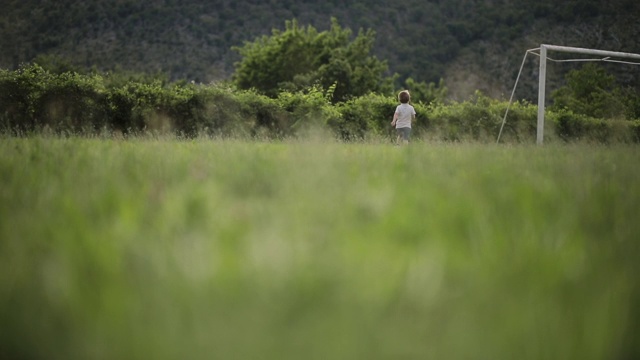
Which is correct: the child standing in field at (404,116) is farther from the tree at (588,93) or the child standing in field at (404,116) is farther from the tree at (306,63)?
the tree at (588,93)

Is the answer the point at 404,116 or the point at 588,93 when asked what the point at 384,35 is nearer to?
the point at 588,93

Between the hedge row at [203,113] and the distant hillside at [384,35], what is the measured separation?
3891 cm

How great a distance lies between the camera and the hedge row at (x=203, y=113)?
15.3 metres

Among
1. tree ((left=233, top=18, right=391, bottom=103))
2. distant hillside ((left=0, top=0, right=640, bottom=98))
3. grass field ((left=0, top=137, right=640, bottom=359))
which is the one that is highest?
distant hillside ((left=0, top=0, right=640, bottom=98))

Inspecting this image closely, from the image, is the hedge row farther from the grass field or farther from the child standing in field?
the grass field

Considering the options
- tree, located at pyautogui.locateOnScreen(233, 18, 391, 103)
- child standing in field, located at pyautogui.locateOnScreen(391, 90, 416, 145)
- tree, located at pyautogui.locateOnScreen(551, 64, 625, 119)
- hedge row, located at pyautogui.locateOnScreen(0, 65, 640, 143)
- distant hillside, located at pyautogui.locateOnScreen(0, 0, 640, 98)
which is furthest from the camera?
distant hillside, located at pyautogui.locateOnScreen(0, 0, 640, 98)

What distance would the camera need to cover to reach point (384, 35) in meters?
71.6

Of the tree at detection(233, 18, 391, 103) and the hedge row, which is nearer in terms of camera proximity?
the hedge row

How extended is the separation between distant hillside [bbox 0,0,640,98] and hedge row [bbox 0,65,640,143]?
38910mm

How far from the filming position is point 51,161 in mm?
4195

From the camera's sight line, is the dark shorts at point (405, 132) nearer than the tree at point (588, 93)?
Yes

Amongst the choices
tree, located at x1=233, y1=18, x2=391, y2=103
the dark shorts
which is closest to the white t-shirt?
the dark shorts

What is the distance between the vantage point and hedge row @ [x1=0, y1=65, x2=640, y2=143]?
50.1 feet

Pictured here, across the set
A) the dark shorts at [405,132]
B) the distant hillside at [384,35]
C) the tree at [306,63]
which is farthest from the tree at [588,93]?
the dark shorts at [405,132]
